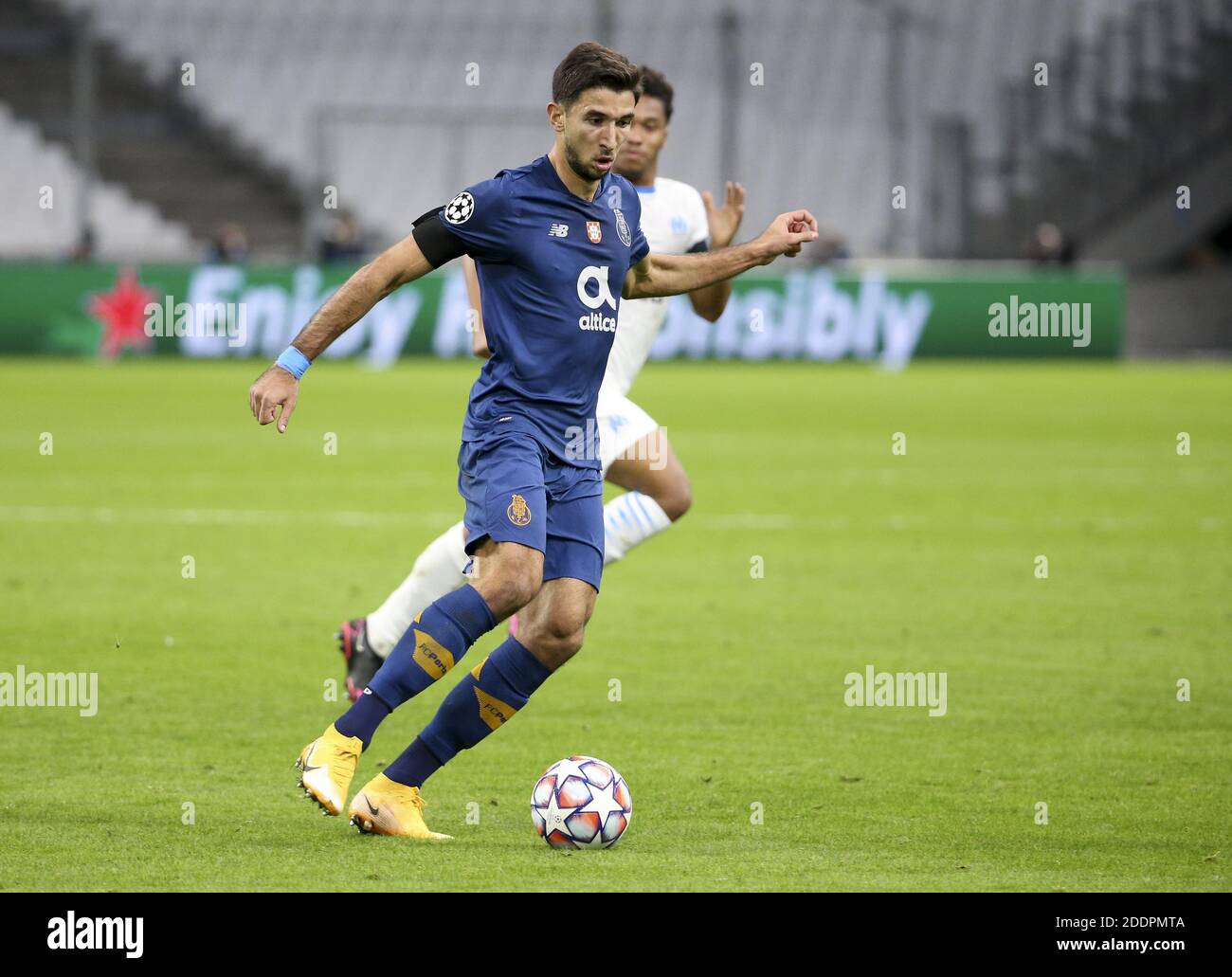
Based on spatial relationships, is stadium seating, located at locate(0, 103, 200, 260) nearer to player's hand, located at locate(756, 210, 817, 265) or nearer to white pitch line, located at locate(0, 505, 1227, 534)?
white pitch line, located at locate(0, 505, 1227, 534)

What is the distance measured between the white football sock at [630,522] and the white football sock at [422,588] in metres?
0.89

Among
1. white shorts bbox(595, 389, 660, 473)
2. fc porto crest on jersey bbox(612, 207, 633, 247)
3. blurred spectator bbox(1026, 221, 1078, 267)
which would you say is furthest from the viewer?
blurred spectator bbox(1026, 221, 1078, 267)

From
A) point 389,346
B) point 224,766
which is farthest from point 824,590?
point 389,346

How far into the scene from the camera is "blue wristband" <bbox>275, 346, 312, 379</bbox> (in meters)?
5.16

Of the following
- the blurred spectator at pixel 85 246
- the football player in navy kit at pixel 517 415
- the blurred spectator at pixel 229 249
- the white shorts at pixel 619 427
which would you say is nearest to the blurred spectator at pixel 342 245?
the blurred spectator at pixel 229 249

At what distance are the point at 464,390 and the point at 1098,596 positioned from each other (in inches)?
581

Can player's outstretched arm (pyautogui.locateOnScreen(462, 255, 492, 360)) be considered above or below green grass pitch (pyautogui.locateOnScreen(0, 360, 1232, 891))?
above

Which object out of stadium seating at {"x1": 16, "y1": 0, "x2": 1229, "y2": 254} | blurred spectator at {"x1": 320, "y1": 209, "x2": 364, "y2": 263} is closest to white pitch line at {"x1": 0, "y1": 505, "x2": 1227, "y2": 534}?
blurred spectator at {"x1": 320, "y1": 209, "x2": 364, "y2": 263}

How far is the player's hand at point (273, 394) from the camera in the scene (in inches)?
198

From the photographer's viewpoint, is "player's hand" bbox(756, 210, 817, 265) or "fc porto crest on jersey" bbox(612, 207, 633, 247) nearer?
"fc porto crest on jersey" bbox(612, 207, 633, 247)

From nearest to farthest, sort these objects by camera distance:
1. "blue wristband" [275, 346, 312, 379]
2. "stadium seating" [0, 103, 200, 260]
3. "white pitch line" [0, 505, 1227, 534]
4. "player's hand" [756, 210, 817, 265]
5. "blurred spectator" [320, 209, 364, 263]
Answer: "blue wristband" [275, 346, 312, 379]
"player's hand" [756, 210, 817, 265]
"white pitch line" [0, 505, 1227, 534]
"blurred spectator" [320, 209, 364, 263]
"stadium seating" [0, 103, 200, 260]

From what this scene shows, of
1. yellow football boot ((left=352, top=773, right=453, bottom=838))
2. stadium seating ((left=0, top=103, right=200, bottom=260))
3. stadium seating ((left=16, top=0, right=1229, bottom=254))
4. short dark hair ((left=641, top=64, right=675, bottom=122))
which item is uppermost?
stadium seating ((left=16, top=0, right=1229, bottom=254))

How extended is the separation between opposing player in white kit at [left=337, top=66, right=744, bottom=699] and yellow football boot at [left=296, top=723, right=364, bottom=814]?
176 centimetres

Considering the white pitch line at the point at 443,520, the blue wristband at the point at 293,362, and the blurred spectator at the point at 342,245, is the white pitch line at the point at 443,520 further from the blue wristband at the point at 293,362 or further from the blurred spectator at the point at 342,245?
the blurred spectator at the point at 342,245
